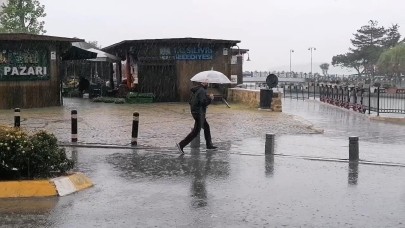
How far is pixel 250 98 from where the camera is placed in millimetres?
25969

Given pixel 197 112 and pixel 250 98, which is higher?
pixel 197 112

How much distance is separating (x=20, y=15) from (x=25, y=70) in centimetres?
1810

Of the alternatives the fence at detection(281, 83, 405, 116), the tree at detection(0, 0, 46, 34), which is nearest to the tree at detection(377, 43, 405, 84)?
the fence at detection(281, 83, 405, 116)

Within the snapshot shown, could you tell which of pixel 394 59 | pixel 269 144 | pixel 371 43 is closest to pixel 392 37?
pixel 371 43

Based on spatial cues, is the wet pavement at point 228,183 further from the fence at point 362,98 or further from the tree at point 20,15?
the tree at point 20,15

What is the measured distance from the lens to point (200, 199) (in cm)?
742

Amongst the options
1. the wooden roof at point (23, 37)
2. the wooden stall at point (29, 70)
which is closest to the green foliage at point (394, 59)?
the wooden stall at point (29, 70)

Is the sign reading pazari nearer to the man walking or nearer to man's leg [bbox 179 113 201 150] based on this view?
the man walking

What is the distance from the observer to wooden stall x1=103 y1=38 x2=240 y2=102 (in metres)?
27.9

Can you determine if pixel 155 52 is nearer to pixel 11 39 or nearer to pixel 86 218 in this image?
pixel 11 39

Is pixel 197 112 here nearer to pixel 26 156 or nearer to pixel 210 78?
pixel 210 78

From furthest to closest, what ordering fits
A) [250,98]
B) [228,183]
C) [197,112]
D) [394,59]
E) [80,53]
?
[394,59], [80,53], [250,98], [197,112], [228,183]

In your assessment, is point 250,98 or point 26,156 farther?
point 250,98

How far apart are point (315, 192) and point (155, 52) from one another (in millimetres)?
21155
